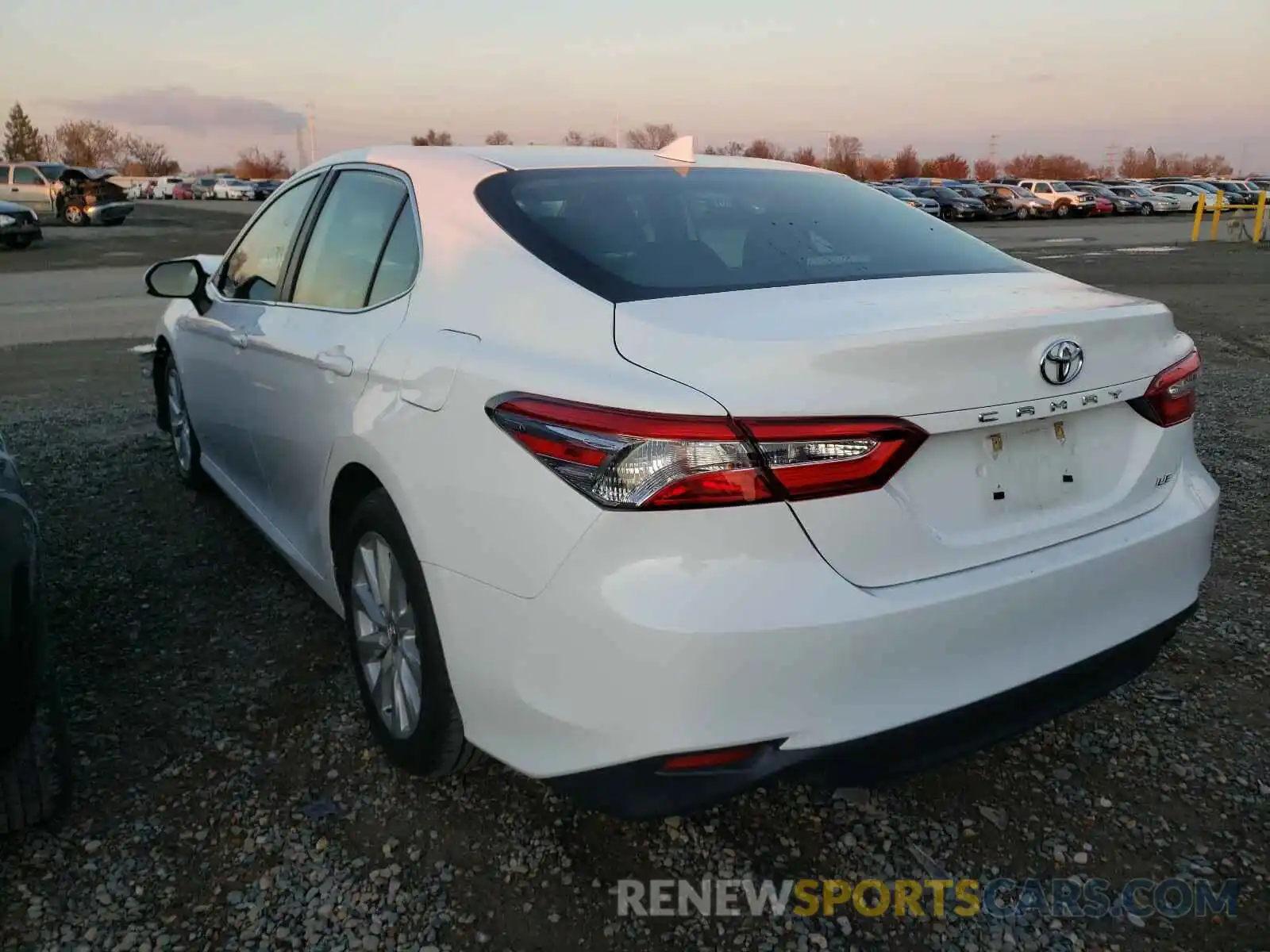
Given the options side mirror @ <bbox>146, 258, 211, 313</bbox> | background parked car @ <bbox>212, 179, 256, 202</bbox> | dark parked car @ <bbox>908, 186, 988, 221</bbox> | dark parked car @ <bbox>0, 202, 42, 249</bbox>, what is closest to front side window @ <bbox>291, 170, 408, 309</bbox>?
side mirror @ <bbox>146, 258, 211, 313</bbox>

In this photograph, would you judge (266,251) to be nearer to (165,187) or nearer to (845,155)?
(165,187)

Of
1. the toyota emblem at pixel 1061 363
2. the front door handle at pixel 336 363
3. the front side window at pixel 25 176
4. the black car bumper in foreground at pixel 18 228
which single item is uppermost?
the front side window at pixel 25 176

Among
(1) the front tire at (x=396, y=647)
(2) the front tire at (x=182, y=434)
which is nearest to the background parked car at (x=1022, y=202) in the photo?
(2) the front tire at (x=182, y=434)

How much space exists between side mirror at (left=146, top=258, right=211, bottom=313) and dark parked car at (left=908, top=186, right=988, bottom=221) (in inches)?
1539

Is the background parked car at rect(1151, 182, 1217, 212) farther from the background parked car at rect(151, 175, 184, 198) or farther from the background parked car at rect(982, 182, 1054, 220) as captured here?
the background parked car at rect(151, 175, 184, 198)

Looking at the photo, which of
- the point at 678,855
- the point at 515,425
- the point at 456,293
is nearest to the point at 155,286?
the point at 456,293

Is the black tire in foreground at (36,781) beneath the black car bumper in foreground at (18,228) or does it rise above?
beneath

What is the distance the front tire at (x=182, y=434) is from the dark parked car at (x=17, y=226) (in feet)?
68.5

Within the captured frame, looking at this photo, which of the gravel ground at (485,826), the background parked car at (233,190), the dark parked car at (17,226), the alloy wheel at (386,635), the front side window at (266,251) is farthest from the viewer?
the background parked car at (233,190)

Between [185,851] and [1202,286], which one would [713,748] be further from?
[1202,286]

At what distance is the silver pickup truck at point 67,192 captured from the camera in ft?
105

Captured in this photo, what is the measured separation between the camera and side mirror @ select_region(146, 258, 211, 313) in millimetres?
4062

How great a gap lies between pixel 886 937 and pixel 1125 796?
867 millimetres

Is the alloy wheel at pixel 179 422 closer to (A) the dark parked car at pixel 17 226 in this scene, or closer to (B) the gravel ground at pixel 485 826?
(B) the gravel ground at pixel 485 826
